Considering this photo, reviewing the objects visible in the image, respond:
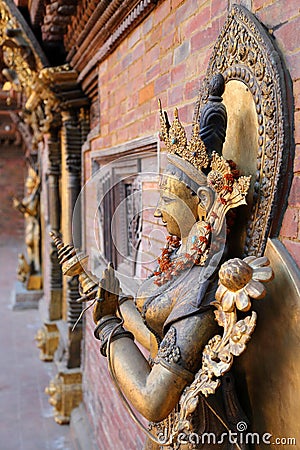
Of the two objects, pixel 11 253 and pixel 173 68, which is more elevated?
pixel 173 68

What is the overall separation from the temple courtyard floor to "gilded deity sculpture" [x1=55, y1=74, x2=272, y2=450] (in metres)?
2.82

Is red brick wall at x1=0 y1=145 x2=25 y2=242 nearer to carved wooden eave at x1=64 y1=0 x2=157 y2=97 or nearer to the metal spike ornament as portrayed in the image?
carved wooden eave at x1=64 y1=0 x2=157 y2=97

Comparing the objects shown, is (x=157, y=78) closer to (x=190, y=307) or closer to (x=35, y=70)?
(x=190, y=307)

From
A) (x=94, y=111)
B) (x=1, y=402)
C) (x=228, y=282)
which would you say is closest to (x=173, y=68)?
(x=228, y=282)

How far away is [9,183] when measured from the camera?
13.9 m

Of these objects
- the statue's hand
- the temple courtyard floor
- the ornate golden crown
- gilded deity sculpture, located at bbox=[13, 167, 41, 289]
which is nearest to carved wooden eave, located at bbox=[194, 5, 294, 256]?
the ornate golden crown

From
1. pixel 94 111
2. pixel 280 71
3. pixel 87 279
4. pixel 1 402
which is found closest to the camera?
pixel 280 71

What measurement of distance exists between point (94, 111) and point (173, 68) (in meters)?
2.07

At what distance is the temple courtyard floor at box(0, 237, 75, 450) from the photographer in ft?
13.2

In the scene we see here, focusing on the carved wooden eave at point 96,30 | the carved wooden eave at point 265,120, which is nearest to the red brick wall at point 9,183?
the carved wooden eave at point 96,30

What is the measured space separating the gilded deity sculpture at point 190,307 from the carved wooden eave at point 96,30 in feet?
3.77

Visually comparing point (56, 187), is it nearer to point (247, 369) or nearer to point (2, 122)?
point (247, 369)

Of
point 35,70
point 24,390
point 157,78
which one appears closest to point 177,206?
point 157,78

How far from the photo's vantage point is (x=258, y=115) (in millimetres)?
1318
